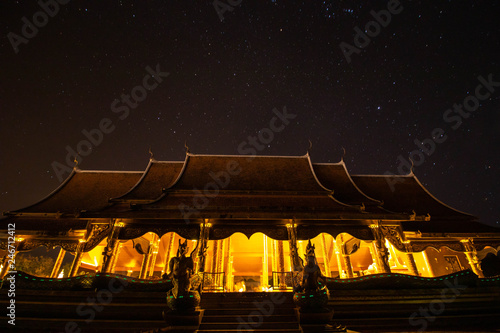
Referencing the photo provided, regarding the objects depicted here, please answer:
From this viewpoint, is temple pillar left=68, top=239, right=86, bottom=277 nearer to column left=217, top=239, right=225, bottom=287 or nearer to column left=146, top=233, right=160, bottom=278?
column left=146, top=233, right=160, bottom=278

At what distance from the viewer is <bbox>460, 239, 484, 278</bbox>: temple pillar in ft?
33.9

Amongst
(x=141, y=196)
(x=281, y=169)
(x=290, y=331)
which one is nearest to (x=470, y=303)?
(x=290, y=331)

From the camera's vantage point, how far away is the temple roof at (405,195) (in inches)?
480

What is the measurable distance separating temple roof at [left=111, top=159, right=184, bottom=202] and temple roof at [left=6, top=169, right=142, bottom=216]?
1.03 m

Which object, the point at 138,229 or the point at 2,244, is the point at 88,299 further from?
the point at 2,244

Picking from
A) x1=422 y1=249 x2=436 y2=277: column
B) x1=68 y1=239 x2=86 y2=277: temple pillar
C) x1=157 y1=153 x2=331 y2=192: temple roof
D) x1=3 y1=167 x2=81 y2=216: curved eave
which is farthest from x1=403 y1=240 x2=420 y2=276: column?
x1=3 y1=167 x2=81 y2=216: curved eave

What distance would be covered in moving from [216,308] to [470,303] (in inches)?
294

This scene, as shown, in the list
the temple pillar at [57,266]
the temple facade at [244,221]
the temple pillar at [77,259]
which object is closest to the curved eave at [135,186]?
the temple facade at [244,221]

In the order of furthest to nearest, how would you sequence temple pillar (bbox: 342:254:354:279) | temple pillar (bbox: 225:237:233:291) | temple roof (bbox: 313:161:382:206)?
temple roof (bbox: 313:161:382:206)
temple pillar (bbox: 342:254:354:279)
temple pillar (bbox: 225:237:233:291)

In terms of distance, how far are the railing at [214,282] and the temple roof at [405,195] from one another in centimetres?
946

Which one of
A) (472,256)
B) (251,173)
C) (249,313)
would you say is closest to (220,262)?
(249,313)

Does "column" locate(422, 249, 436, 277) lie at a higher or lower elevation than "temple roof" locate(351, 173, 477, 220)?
lower

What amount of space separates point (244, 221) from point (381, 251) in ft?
18.9

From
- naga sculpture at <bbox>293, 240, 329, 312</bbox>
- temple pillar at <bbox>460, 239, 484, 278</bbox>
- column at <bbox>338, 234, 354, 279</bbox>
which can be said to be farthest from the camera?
column at <bbox>338, 234, 354, 279</bbox>
